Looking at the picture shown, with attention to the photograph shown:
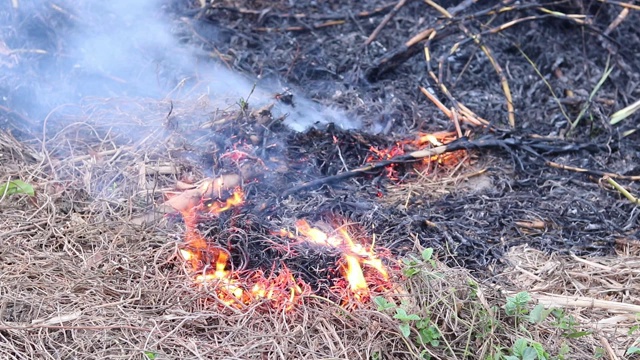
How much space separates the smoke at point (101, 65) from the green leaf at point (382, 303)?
66.7 inches

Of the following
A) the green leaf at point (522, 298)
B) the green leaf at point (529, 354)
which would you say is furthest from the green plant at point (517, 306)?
the green leaf at point (529, 354)

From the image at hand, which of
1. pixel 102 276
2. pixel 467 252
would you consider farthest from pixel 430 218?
pixel 102 276

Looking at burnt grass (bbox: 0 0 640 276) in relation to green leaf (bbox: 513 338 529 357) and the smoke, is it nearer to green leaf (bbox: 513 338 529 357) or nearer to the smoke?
the smoke

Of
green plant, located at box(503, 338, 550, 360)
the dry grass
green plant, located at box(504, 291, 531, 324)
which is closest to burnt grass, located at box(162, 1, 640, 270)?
the dry grass

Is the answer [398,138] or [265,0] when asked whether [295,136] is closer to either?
[398,138]

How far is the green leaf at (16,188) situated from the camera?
11.8 feet

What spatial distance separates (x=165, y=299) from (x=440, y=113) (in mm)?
2373

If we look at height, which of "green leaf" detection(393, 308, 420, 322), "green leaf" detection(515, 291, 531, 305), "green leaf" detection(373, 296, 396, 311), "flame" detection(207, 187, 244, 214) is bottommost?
"flame" detection(207, 187, 244, 214)

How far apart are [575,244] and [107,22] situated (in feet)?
11.3

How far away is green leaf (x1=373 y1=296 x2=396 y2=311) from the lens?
9.59 feet

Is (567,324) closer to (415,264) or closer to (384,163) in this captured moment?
(415,264)

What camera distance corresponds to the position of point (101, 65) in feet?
15.7

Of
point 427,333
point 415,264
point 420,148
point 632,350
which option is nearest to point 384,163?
point 420,148

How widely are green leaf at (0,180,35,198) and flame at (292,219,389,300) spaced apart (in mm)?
1367
